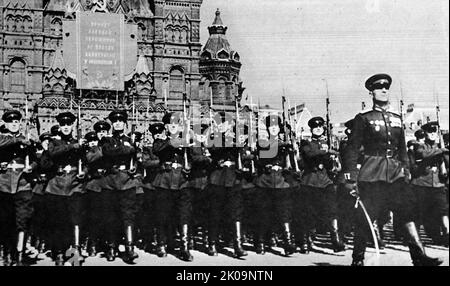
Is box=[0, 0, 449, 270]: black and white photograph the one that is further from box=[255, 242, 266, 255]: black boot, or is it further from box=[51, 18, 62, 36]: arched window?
box=[51, 18, 62, 36]: arched window

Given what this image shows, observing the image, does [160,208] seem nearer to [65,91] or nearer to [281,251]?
[281,251]

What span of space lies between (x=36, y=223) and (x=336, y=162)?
449 cm

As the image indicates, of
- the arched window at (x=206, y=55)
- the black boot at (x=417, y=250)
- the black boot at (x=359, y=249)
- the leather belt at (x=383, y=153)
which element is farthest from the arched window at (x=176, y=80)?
the black boot at (x=417, y=250)

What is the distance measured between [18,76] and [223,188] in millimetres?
23780

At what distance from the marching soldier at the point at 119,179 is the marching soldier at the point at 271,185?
1.73 m

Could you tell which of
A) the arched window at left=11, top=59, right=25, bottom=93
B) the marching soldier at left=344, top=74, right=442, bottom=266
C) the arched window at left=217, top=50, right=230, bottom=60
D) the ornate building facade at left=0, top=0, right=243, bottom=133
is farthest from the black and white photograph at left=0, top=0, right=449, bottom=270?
the arched window at left=217, top=50, right=230, bottom=60

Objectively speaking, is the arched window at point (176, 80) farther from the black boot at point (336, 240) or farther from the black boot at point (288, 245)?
the black boot at point (288, 245)

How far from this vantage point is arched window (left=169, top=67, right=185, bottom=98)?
32.1 m

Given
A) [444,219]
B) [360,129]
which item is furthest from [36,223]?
[444,219]

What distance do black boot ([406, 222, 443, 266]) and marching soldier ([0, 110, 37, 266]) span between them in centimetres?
432

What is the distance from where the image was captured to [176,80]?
32.3 m

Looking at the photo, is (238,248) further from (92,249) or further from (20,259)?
(20,259)

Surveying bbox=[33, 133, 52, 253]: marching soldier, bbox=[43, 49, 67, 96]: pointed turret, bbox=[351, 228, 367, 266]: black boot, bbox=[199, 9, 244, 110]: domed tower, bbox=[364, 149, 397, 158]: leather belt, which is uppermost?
bbox=[199, 9, 244, 110]: domed tower
